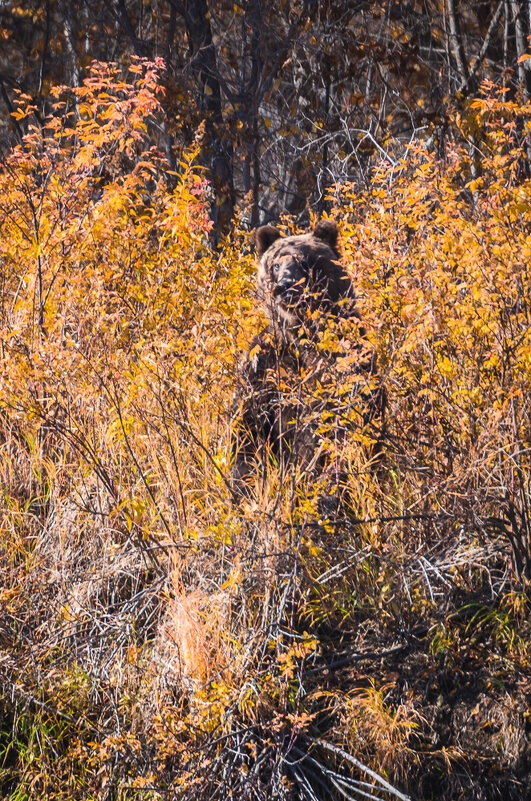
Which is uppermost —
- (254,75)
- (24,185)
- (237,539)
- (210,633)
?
(254,75)

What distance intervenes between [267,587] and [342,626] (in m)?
0.42

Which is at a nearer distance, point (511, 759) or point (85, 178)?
point (511, 759)

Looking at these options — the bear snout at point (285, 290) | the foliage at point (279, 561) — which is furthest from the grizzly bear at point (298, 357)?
the foliage at point (279, 561)

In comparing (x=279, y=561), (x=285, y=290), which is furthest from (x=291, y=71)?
(x=279, y=561)

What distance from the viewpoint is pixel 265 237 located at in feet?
15.6

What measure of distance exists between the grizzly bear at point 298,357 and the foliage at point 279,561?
0.11m

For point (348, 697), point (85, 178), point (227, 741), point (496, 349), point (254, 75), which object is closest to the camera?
point (227, 741)

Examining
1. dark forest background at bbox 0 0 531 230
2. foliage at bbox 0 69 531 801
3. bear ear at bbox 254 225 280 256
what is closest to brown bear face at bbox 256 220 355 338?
bear ear at bbox 254 225 280 256

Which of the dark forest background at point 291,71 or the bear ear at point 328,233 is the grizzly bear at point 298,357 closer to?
the bear ear at point 328,233

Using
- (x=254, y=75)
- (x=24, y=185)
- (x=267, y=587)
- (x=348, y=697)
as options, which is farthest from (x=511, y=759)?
(x=254, y=75)

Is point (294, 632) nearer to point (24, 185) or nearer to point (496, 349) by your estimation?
point (496, 349)

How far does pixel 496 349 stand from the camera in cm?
314

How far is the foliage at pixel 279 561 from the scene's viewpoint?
278cm

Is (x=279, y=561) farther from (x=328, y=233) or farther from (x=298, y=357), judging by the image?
(x=328, y=233)
